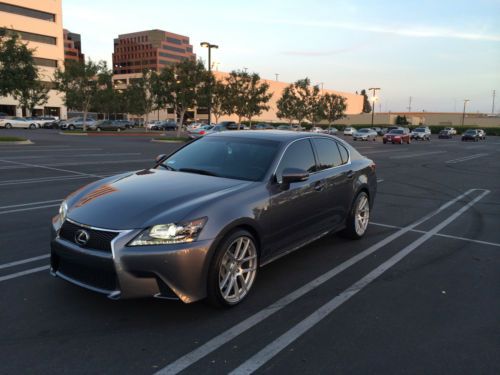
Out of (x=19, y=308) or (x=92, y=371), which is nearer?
(x=92, y=371)

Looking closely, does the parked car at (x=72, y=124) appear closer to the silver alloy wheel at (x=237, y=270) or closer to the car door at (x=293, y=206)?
the car door at (x=293, y=206)

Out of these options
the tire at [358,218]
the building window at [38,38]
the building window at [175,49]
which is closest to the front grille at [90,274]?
the tire at [358,218]

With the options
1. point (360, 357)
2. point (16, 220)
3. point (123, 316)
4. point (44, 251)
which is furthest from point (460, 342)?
point (16, 220)

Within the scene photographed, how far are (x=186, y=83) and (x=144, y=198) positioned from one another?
3061 centimetres

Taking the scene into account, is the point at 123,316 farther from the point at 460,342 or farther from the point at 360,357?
the point at 460,342

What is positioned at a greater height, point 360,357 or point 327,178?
point 327,178

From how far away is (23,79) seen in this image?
2520cm

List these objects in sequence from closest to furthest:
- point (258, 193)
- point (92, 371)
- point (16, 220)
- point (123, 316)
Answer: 1. point (92, 371)
2. point (123, 316)
3. point (258, 193)
4. point (16, 220)

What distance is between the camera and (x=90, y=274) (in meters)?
3.42

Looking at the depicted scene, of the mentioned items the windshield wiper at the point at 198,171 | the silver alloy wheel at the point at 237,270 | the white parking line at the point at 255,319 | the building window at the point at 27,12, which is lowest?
the white parking line at the point at 255,319

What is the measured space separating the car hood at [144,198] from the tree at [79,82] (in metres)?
39.4

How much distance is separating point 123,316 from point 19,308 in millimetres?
951

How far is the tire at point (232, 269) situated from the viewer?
364 cm

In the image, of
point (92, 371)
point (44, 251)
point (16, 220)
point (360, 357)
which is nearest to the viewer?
point (92, 371)
